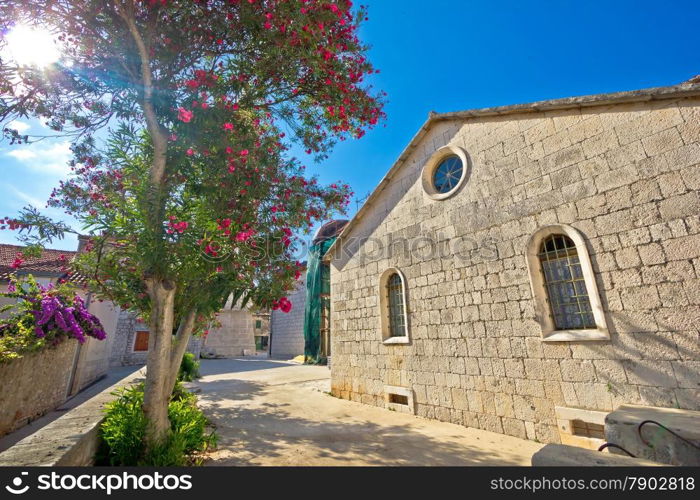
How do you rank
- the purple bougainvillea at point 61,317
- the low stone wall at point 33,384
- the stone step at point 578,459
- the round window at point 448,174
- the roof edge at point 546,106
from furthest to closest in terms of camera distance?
the round window at point 448,174 → the purple bougainvillea at point 61,317 → the low stone wall at point 33,384 → the roof edge at point 546,106 → the stone step at point 578,459

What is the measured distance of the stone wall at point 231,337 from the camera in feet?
88.2

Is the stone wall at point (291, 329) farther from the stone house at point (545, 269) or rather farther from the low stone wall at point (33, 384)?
the stone house at point (545, 269)

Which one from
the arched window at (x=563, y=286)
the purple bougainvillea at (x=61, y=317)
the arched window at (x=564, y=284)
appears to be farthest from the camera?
the purple bougainvillea at (x=61, y=317)

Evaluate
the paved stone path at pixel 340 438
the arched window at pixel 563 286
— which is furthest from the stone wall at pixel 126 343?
the arched window at pixel 563 286

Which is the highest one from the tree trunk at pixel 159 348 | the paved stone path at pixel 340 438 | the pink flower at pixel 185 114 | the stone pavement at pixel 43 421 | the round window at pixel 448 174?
the round window at pixel 448 174

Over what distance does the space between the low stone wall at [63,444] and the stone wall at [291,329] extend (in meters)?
20.0

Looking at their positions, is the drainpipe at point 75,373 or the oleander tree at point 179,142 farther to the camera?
the drainpipe at point 75,373

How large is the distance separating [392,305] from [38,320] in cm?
821

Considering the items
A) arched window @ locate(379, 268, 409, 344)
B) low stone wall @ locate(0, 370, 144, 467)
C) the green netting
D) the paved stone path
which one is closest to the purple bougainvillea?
the paved stone path

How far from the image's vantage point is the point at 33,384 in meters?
6.77

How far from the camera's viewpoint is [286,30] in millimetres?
4711
